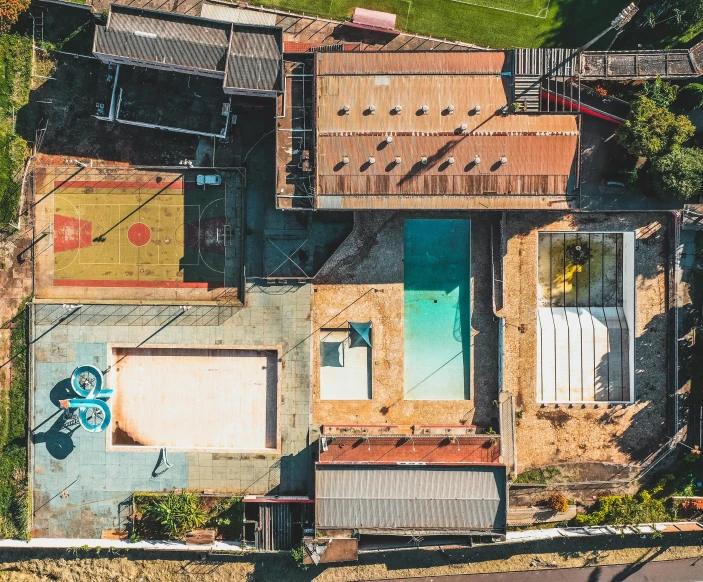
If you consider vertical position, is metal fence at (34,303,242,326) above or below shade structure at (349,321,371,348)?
above

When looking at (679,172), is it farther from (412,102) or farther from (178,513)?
(178,513)

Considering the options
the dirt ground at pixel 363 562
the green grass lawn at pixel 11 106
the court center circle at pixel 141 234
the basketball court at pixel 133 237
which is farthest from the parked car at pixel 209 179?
the dirt ground at pixel 363 562

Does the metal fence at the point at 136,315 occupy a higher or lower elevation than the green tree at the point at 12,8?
lower

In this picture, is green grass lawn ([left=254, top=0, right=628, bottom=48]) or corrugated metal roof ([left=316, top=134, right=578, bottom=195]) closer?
corrugated metal roof ([left=316, top=134, right=578, bottom=195])

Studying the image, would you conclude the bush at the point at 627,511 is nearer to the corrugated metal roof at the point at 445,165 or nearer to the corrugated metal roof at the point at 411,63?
the corrugated metal roof at the point at 445,165

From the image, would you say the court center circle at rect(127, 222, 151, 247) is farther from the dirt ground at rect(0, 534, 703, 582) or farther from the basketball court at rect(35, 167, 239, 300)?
the dirt ground at rect(0, 534, 703, 582)

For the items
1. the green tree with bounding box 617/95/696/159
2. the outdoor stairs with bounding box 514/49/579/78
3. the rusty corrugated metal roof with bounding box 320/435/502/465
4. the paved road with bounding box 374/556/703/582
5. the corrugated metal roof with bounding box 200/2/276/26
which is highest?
the corrugated metal roof with bounding box 200/2/276/26

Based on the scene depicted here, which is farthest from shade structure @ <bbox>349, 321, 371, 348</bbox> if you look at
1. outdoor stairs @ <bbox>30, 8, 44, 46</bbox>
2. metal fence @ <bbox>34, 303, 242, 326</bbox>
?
outdoor stairs @ <bbox>30, 8, 44, 46</bbox>

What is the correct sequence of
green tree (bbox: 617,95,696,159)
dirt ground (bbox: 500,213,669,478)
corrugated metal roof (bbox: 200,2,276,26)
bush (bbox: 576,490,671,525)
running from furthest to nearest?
1. dirt ground (bbox: 500,213,669,478)
2. corrugated metal roof (bbox: 200,2,276,26)
3. bush (bbox: 576,490,671,525)
4. green tree (bbox: 617,95,696,159)
